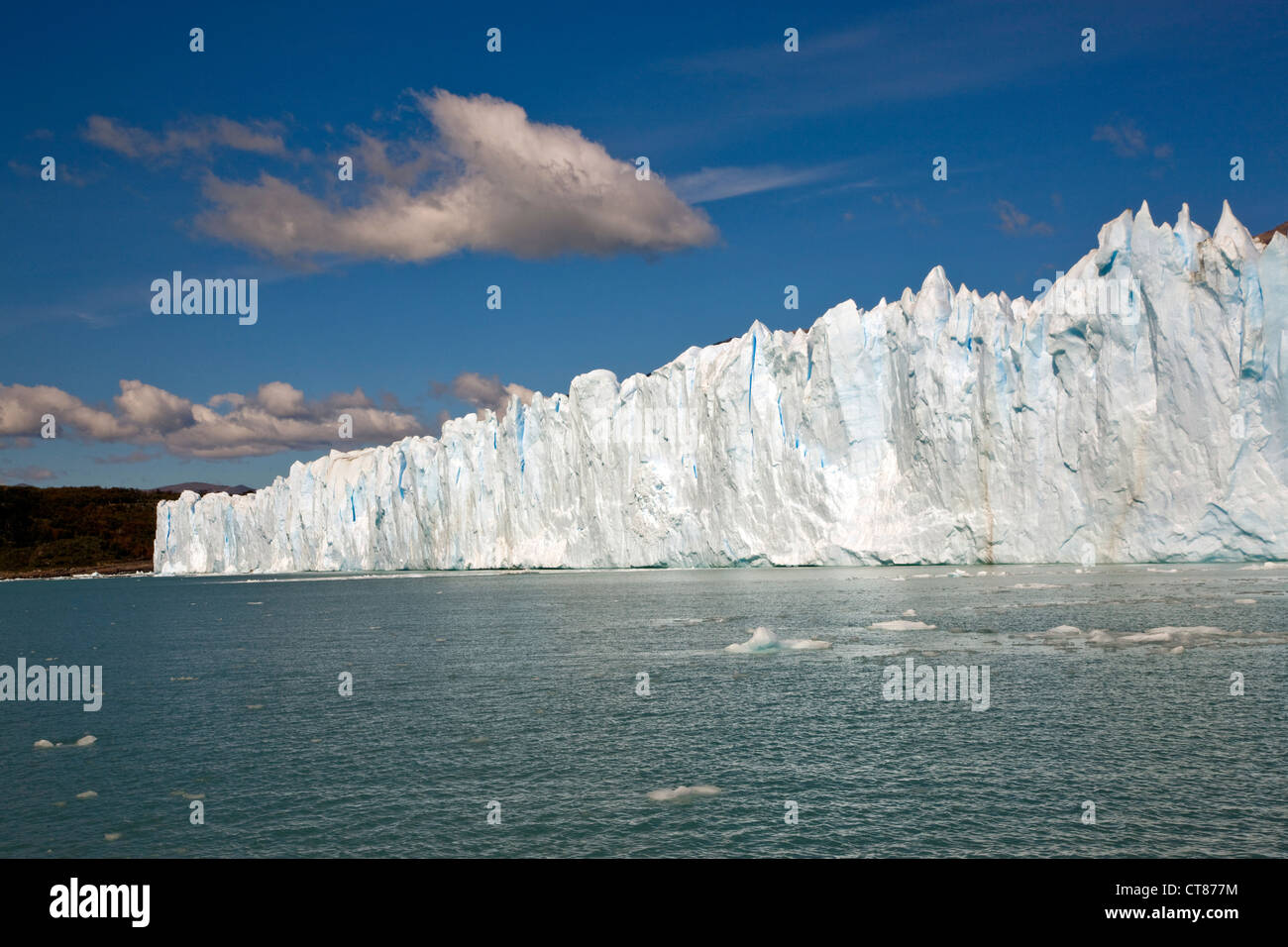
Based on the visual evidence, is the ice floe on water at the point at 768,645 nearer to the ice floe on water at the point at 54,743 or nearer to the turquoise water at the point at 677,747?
the turquoise water at the point at 677,747

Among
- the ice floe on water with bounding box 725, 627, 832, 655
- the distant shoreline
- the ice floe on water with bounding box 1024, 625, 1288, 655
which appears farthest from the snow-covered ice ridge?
the distant shoreline

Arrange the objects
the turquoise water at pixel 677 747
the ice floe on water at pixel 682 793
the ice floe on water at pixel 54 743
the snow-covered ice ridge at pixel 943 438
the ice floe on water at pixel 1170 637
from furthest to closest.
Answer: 1. the snow-covered ice ridge at pixel 943 438
2. the ice floe on water at pixel 1170 637
3. the ice floe on water at pixel 54 743
4. the ice floe on water at pixel 682 793
5. the turquoise water at pixel 677 747

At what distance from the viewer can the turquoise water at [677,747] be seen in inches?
Answer: 312

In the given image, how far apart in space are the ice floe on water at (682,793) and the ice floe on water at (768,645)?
28.7ft

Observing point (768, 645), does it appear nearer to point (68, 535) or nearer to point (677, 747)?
point (677, 747)

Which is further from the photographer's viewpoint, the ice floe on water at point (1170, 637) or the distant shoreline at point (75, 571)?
the distant shoreline at point (75, 571)

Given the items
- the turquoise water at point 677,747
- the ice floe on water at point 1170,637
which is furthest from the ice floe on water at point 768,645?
the ice floe on water at point 1170,637

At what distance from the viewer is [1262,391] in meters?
36.6

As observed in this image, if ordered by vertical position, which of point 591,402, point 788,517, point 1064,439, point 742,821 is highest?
point 591,402

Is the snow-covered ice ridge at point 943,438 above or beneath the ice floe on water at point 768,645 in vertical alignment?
above

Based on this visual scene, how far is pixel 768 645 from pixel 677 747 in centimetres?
742
